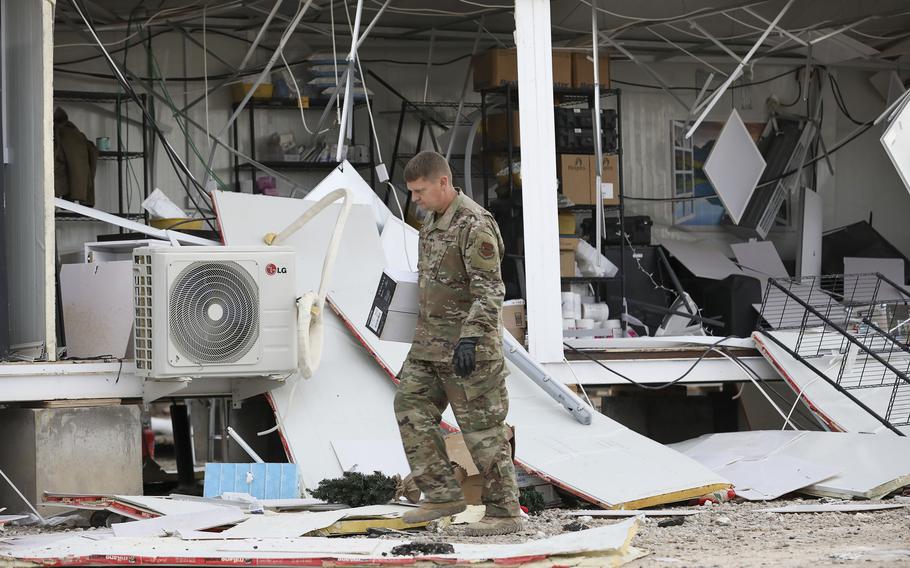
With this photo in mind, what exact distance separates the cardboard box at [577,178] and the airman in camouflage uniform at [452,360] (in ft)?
18.4

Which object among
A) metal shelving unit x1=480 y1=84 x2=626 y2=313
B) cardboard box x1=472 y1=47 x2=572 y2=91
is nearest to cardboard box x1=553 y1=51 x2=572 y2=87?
cardboard box x1=472 y1=47 x2=572 y2=91

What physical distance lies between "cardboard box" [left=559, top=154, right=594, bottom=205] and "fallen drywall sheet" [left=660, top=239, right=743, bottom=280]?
1.59 metres

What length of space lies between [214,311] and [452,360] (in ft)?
6.52

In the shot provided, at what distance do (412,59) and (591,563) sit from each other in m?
8.68

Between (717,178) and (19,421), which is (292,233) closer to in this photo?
(19,421)

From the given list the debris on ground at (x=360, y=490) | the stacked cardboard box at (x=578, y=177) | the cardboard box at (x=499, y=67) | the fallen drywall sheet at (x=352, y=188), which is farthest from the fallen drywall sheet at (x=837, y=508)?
the cardboard box at (x=499, y=67)

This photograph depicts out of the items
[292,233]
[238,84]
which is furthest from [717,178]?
[292,233]

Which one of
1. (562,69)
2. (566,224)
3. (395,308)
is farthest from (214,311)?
(562,69)

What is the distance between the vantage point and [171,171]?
1142 centimetres

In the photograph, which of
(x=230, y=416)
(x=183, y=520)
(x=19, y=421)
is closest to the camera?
(x=183, y=520)

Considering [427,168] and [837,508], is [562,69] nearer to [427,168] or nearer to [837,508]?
[837,508]

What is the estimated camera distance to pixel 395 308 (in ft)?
17.9

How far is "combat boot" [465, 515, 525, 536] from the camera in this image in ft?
16.9

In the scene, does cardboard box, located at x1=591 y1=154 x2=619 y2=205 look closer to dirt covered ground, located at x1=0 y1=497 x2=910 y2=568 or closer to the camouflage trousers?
dirt covered ground, located at x1=0 y1=497 x2=910 y2=568
